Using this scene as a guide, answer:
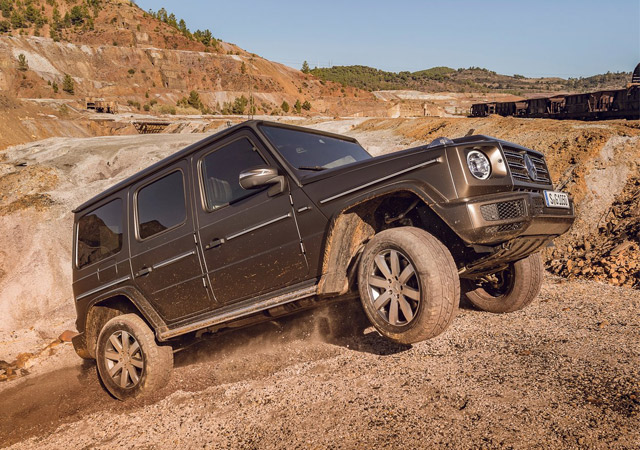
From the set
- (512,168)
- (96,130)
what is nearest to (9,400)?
(512,168)

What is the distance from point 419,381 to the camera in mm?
3416

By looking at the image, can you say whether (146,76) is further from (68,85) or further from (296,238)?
(296,238)

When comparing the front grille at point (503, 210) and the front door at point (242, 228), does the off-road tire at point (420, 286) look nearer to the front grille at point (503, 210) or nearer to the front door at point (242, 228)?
the front grille at point (503, 210)

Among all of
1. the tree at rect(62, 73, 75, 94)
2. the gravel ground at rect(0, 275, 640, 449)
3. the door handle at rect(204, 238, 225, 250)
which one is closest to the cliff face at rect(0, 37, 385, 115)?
the tree at rect(62, 73, 75, 94)

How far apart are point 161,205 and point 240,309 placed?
143 centimetres

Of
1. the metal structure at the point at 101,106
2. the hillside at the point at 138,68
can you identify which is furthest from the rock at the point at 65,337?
the hillside at the point at 138,68

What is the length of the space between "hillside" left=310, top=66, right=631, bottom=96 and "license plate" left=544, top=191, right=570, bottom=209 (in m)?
107

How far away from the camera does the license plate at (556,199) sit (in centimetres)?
346

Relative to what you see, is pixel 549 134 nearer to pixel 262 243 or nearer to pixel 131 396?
pixel 262 243

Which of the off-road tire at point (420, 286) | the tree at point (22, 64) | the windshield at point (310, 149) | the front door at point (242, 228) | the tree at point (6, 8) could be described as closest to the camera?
the off-road tire at point (420, 286)

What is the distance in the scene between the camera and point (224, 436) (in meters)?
3.27

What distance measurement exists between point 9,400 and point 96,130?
37.5 metres

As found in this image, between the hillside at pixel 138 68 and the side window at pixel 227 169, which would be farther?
the hillside at pixel 138 68

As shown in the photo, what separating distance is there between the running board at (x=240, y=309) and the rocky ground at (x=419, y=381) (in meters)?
0.61
